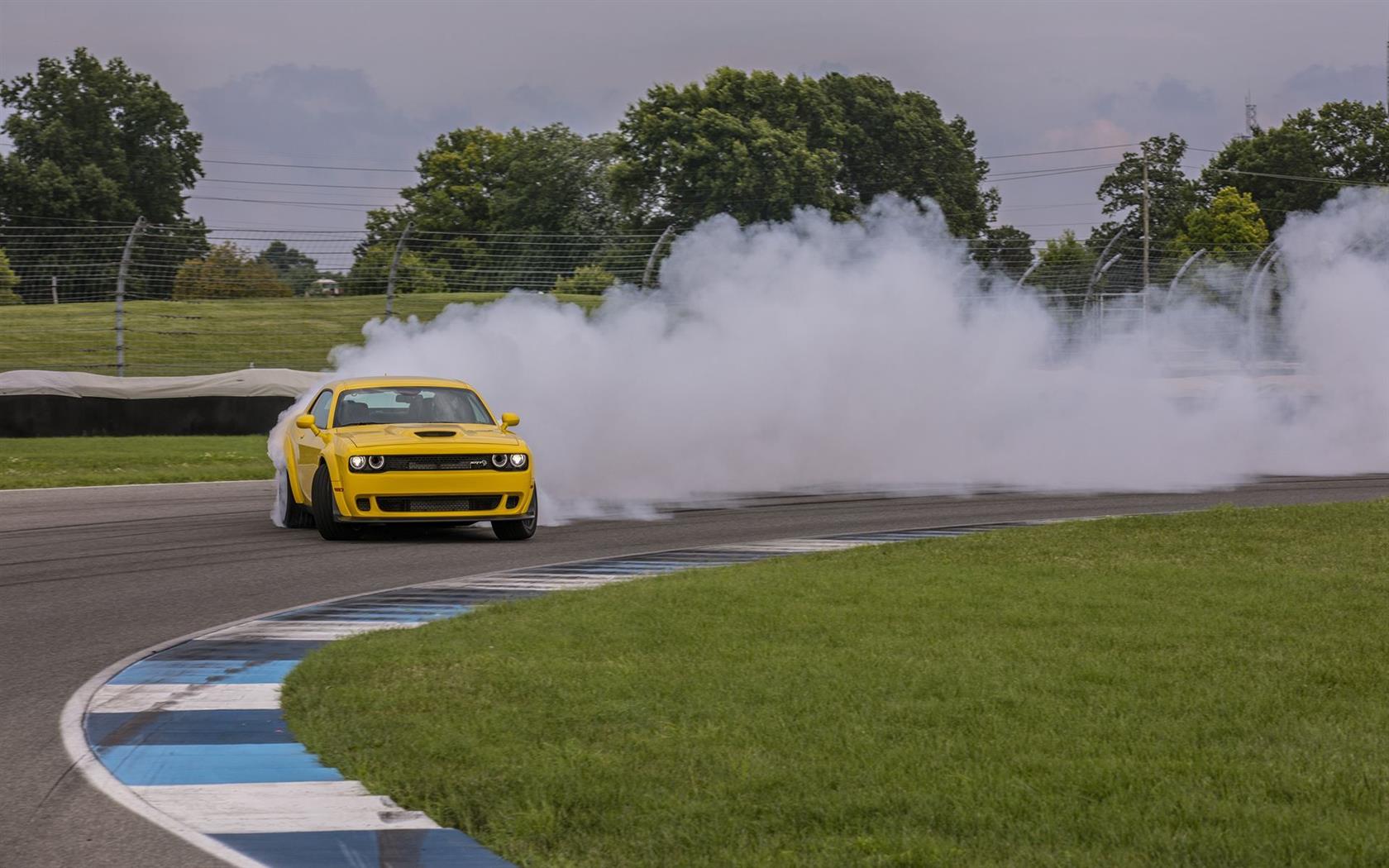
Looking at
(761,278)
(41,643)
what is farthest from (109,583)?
(761,278)

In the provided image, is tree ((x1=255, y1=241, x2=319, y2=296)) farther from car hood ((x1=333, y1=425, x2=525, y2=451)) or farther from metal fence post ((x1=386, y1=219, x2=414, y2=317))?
car hood ((x1=333, y1=425, x2=525, y2=451))

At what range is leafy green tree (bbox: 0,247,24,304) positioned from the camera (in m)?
30.5

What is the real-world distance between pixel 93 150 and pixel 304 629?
271 ft

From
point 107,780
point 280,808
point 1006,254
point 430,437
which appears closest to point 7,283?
point 1006,254

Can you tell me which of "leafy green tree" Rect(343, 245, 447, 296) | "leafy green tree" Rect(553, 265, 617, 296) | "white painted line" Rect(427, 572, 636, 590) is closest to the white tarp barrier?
"leafy green tree" Rect(343, 245, 447, 296)

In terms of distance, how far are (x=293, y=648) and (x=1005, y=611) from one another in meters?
3.68

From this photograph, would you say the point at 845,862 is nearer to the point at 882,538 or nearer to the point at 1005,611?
the point at 1005,611

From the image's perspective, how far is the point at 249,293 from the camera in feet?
111

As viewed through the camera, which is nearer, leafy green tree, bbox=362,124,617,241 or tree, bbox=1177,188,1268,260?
leafy green tree, bbox=362,124,617,241

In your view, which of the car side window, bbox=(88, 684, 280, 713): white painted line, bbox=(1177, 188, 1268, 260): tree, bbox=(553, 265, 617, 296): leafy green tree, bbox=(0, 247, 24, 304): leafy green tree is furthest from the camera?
bbox=(1177, 188, 1268, 260): tree

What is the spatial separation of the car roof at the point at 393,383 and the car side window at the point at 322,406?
0.10m

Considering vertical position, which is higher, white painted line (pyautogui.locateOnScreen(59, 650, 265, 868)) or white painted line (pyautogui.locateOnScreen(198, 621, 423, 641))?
white painted line (pyautogui.locateOnScreen(198, 621, 423, 641))

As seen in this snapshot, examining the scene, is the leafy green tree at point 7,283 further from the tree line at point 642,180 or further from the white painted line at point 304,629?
the white painted line at point 304,629

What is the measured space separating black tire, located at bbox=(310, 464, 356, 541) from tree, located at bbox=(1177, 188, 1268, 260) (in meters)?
52.8
